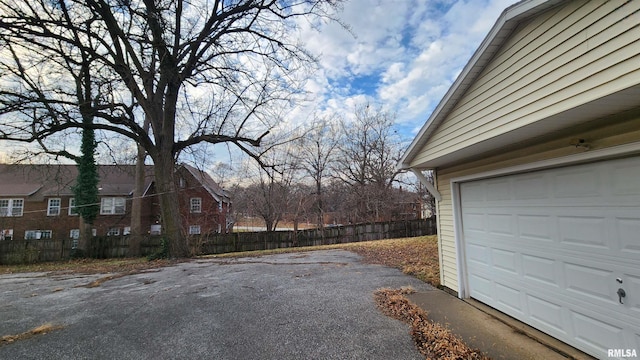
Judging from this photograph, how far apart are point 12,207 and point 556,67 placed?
97.9 ft

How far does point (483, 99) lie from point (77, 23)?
36.5 ft

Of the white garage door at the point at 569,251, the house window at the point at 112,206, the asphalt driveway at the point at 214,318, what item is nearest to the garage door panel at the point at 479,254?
the white garage door at the point at 569,251

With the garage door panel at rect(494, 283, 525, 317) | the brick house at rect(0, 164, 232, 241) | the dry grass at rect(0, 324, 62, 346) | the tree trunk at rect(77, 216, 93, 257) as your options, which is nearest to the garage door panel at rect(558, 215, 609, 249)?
the garage door panel at rect(494, 283, 525, 317)

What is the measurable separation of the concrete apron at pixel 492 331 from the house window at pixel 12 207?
1092 inches

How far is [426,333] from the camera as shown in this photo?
10.6 ft

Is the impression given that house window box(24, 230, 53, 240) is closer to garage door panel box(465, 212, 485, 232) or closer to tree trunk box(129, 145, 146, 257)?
tree trunk box(129, 145, 146, 257)

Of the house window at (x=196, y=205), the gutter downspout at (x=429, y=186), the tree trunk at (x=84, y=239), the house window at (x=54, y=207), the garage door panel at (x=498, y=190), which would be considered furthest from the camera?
the house window at (x=196, y=205)

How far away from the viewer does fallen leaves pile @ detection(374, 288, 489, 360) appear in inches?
111

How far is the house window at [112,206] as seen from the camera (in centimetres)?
2083

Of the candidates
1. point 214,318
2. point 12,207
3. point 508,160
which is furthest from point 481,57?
point 12,207

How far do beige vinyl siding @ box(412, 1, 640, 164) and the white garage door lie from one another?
83cm

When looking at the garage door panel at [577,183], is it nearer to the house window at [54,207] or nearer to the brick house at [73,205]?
the brick house at [73,205]

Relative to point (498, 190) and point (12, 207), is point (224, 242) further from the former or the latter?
point (12, 207)

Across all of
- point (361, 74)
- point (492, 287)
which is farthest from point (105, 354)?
point (361, 74)
